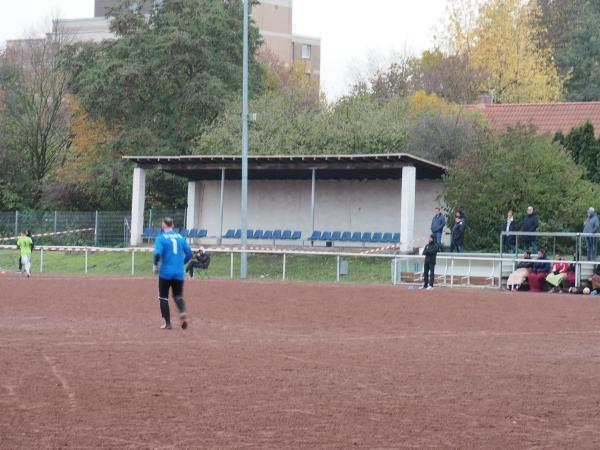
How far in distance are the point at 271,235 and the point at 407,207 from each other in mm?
7082

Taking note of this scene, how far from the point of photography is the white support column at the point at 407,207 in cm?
4372

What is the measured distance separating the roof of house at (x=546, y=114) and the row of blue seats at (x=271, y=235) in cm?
1365

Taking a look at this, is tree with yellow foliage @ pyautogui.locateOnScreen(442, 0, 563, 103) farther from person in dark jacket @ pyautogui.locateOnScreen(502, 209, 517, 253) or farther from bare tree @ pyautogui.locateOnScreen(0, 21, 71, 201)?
person in dark jacket @ pyautogui.locateOnScreen(502, 209, 517, 253)

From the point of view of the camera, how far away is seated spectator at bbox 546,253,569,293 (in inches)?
1287

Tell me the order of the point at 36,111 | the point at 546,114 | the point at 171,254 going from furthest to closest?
the point at 36,111 < the point at 546,114 < the point at 171,254

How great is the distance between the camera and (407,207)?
43.8 metres

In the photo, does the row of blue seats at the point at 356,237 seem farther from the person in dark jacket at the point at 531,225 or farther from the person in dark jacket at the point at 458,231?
the person in dark jacket at the point at 531,225

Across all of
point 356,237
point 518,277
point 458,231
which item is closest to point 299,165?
point 356,237

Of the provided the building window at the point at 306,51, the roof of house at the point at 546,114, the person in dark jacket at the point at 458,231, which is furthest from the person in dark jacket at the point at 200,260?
the building window at the point at 306,51

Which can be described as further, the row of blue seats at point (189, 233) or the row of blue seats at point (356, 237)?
the row of blue seats at point (189, 233)

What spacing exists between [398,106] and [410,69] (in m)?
20.7

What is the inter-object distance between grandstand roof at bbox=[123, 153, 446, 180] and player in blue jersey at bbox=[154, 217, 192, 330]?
2412cm

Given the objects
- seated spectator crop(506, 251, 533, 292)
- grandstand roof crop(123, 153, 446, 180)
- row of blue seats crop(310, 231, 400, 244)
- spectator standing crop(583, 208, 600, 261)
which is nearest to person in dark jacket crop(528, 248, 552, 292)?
seated spectator crop(506, 251, 533, 292)

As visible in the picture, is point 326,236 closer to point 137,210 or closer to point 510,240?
point 137,210
